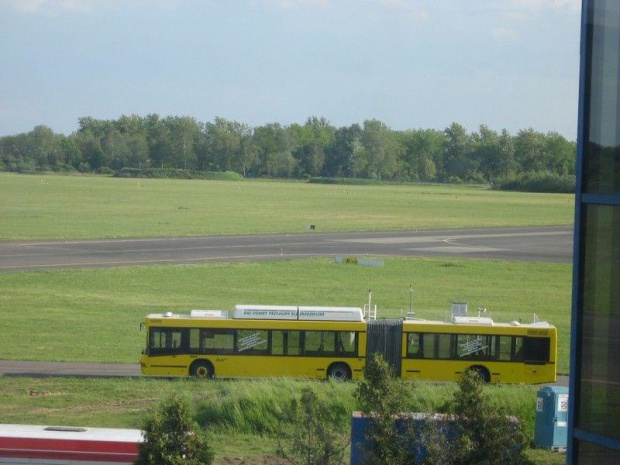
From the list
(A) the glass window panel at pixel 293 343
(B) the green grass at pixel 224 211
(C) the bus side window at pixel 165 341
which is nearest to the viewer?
(C) the bus side window at pixel 165 341

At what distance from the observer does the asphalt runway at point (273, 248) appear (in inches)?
2415

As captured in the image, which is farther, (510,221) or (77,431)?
(510,221)

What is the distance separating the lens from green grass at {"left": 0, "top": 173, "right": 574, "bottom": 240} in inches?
3465

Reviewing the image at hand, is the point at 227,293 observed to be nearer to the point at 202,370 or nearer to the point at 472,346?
the point at 202,370

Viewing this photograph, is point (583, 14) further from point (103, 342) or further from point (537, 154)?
point (537, 154)

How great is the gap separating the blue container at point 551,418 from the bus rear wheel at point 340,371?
10103 millimetres

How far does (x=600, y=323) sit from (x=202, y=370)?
2193 centimetres

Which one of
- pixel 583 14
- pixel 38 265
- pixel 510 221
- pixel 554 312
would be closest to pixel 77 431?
pixel 583 14

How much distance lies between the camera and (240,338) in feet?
96.7

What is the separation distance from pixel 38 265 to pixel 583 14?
52972 mm

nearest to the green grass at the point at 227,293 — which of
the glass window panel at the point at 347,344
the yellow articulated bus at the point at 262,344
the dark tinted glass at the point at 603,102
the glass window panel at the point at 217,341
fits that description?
the yellow articulated bus at the point at 262,344

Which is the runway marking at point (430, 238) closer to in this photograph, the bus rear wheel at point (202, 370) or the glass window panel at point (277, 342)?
the glass window panel at point (277, 342)

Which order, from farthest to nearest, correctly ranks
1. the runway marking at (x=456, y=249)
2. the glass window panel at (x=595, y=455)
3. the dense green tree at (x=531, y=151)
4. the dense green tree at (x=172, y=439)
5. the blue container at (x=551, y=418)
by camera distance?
the dense green tree at (x=531, y=151) → the runway marking at (x=456, y=249) → the blue container at (x=551, y=418) → the dense green tree at (x=172, y=439) → the glass window panel at (x=595, y=455)

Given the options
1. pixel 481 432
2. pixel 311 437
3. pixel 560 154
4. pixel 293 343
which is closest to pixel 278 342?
pixel 293 343
